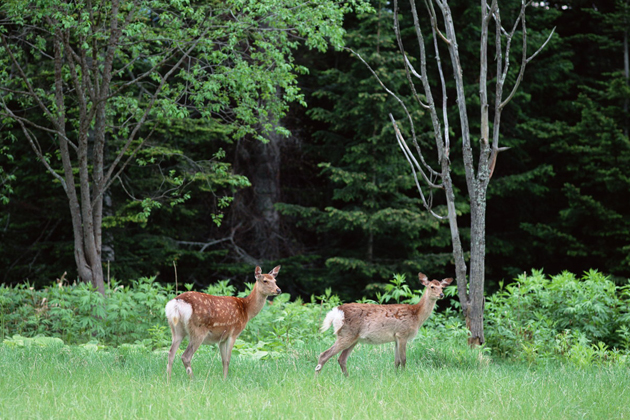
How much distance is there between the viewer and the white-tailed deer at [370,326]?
5680 millimetres

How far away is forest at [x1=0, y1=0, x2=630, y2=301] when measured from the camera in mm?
12953

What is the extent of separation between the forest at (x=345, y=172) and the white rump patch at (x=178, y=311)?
5582 mm

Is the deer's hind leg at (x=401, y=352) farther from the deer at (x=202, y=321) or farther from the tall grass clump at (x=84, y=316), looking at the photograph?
the tall grass clump at (x=84, y=316)

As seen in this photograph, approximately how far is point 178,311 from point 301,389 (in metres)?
1.22

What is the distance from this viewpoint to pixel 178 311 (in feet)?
17.9

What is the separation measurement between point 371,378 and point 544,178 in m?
11.3

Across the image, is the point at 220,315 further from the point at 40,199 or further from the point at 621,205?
the point at 621,205

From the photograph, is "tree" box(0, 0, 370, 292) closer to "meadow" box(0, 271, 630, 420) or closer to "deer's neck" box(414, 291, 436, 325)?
"meadow" box(0, 271, 630, 420)

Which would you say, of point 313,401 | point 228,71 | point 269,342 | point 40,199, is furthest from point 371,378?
point 40,199

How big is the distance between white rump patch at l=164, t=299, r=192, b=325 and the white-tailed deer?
118cm

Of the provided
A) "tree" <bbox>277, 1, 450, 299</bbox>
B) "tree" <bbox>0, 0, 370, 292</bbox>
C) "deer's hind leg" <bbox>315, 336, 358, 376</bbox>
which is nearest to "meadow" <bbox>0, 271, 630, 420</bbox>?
"deer's hind leg" <bbox>315, 336, 358, 376</bbox>

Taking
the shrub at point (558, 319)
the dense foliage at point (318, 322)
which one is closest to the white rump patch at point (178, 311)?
the dense foliage at point (318, 322)

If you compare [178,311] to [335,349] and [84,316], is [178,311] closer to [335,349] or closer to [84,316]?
[335,349]

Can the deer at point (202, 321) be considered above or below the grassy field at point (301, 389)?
above
